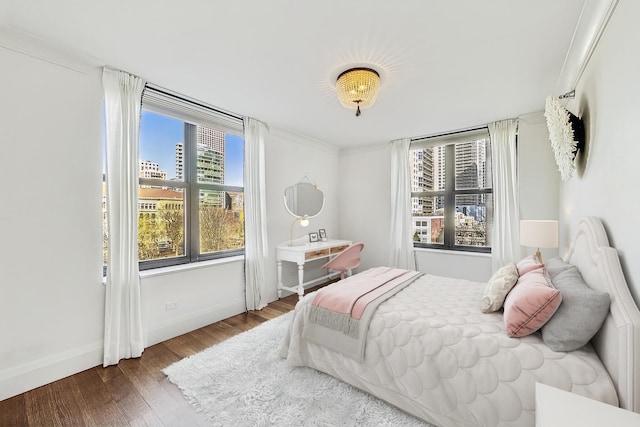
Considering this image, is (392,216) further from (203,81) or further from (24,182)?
(24,182)

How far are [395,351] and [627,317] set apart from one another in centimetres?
107

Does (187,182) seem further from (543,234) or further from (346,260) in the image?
(543,234)

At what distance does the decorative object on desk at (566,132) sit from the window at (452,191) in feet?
5.61

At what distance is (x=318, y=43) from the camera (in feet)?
6.19

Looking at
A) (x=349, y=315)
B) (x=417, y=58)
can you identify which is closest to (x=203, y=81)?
(x=417, y=58)

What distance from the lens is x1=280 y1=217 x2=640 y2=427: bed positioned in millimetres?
1152

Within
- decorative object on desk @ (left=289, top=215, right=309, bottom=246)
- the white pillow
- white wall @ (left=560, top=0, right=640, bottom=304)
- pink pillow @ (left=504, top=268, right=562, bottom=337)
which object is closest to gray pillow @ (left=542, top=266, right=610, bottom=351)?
pink pillow @ (left=504, top=268, right=562, bottom=337)

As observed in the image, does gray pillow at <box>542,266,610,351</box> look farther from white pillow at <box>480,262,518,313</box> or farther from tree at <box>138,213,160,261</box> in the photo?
tree at <box>138,213,160,261</box>

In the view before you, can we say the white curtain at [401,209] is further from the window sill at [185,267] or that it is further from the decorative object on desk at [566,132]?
the window sill at [185,267]

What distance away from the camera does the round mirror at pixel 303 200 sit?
4020 mm

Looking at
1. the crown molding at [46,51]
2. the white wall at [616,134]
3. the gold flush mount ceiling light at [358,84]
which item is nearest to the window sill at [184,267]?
the crown molding at [46,51]

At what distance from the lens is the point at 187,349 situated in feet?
8.00

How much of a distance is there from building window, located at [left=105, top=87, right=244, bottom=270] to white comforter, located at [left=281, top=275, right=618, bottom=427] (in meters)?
1.73

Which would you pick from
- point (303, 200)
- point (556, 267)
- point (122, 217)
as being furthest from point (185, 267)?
point (556, 267)
